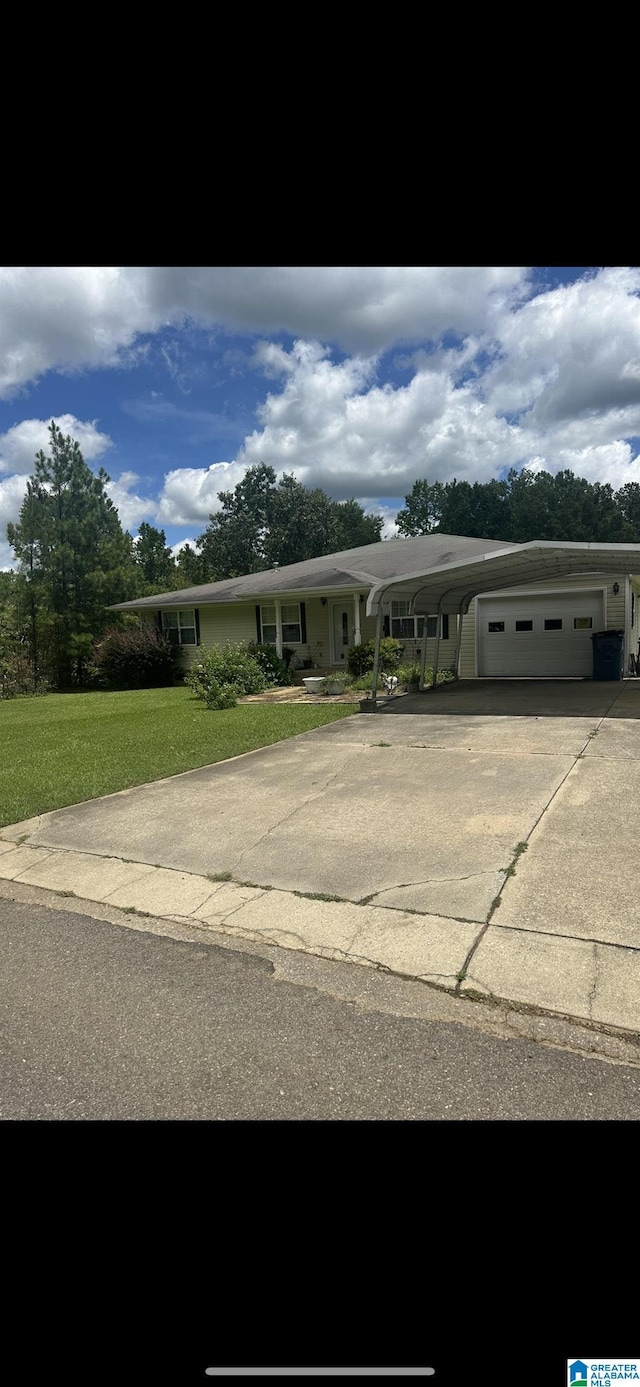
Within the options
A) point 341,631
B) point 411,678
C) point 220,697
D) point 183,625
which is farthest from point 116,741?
point 183,625

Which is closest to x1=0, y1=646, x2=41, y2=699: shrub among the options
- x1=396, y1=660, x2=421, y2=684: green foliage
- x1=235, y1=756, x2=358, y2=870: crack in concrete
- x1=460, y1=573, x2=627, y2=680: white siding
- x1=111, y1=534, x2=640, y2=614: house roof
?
x1=111, y1=534, x2=640, y2=614: house roof

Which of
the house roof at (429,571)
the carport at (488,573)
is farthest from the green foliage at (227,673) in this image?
the carport at (488,573)

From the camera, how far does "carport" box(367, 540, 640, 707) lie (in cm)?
1047

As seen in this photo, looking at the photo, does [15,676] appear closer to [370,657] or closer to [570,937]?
[370,657]

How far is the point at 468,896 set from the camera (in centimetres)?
382

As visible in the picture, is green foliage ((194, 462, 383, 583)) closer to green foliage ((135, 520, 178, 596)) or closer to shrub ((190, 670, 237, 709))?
green foliage ((135, 520, 178, 596))

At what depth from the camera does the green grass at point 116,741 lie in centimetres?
680

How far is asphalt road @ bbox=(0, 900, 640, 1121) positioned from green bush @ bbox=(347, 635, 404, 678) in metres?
13.3

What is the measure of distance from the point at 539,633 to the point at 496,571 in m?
4.36

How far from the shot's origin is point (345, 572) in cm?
1773
